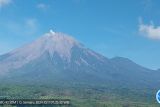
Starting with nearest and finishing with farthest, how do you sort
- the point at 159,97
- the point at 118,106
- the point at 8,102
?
the point at 159,97, the point at 8,102, the point at 118,106

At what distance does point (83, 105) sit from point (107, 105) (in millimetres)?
10935

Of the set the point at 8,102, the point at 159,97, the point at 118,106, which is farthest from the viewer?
the point at 118,106

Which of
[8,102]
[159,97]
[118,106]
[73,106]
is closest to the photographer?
[159,97]

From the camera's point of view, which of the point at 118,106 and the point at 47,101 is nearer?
the point at 47,101

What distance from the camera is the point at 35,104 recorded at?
328 ft

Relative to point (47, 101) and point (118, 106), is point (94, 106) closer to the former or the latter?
point (118, 106)

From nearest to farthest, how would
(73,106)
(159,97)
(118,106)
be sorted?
(159,97), (73,106), (118,106)

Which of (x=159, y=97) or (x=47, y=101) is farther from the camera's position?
(x=47, y=101)

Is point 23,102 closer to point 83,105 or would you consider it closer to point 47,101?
point 47,101

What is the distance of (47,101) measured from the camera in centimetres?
10212

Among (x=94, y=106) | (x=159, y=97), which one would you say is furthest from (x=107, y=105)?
(x=159, y=97)

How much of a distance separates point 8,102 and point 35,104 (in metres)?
6.77

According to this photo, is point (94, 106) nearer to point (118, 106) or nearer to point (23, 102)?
point (118, 106)

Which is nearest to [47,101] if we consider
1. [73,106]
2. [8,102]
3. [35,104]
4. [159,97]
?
[35,104]
